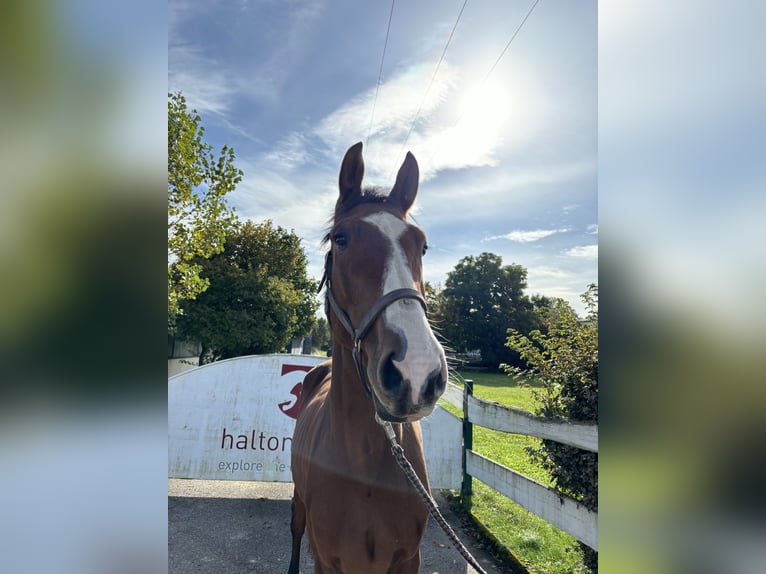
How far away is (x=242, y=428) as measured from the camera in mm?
5129

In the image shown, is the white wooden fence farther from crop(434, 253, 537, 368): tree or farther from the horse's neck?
crop(434, 253, 537, 368): tree

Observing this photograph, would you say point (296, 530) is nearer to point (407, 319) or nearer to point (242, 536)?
point (242, 536)

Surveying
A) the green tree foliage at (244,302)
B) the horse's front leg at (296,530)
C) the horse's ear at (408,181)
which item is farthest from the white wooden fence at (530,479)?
the green tree foliage at (244,302)

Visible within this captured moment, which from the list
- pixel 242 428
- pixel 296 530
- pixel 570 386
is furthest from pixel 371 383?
pixel 242 428

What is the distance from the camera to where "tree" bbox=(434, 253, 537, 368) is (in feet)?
89.2

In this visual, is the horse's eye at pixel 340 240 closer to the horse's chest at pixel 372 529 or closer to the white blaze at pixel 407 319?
the white blaze at pixel 407 319

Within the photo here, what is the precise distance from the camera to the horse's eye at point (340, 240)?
1.66 meters

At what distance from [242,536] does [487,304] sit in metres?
26.3

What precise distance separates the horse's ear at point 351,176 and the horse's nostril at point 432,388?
1.05m

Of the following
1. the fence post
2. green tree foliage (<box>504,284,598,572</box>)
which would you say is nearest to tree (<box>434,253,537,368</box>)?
the fence post
